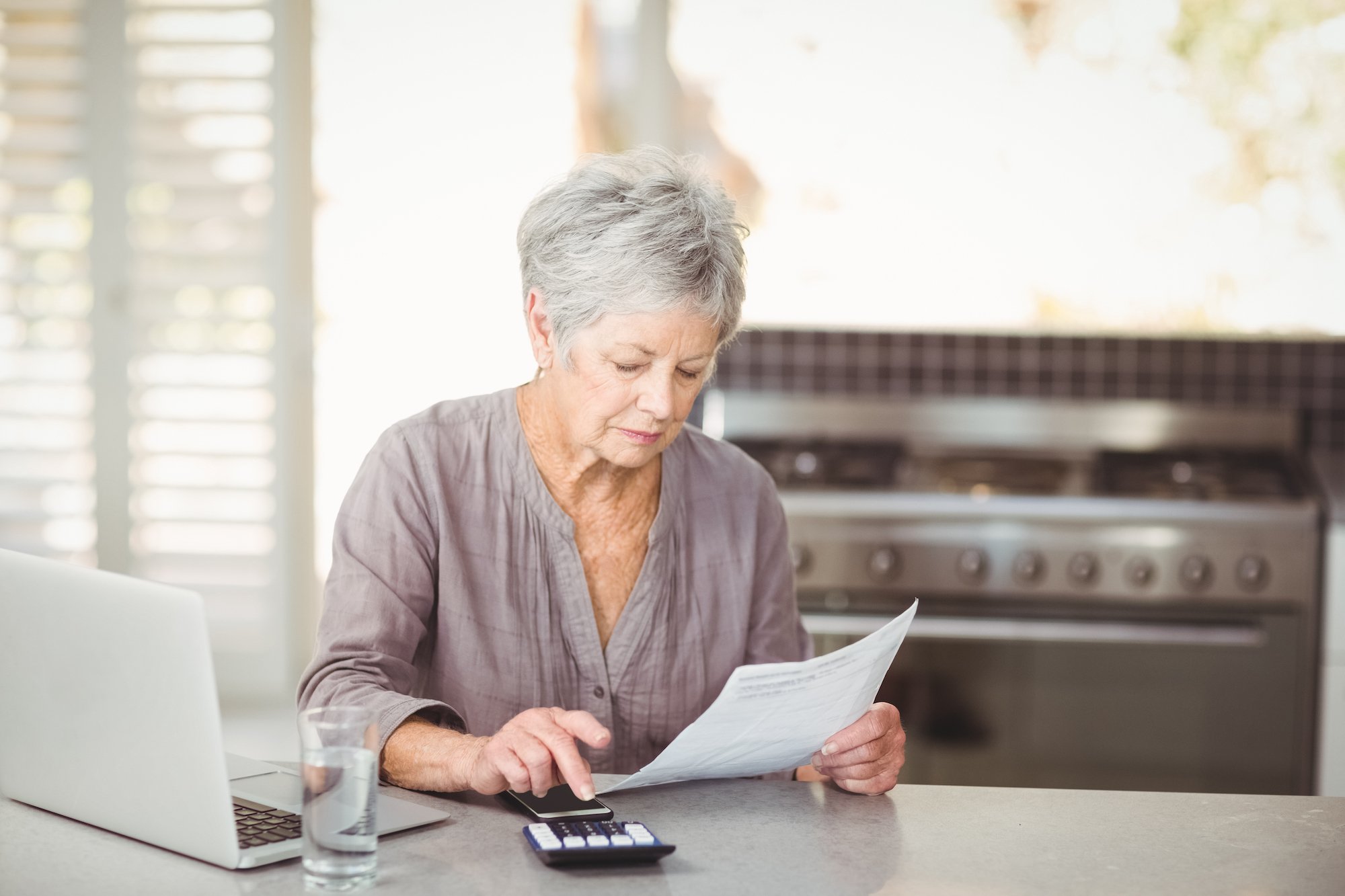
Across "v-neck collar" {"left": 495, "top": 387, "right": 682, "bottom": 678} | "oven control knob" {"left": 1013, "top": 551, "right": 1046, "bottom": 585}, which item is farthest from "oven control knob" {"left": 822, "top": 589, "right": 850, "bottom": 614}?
"v-neck collar" {"left": 495, "top": 387, "right": 682, "bottom": 678}

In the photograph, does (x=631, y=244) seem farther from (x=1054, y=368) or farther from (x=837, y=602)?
(x=1054, y=368)

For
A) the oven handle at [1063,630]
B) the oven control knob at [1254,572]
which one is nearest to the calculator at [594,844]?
the oven handle at [1063,630]

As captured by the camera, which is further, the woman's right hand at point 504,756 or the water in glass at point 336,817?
the woman's right hand at point 504,756

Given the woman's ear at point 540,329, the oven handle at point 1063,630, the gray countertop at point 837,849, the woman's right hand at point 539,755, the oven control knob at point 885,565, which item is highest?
the woman's ear at point 540,329

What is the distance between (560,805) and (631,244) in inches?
23.0

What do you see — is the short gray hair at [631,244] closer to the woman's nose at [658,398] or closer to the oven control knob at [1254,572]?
the woman's nose at [658,398]

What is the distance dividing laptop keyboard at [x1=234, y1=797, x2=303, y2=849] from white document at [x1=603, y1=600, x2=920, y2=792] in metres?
0.29

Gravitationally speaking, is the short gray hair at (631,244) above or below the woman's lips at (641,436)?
above

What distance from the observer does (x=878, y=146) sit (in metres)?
3.12

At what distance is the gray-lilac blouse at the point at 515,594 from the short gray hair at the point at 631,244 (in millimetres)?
199

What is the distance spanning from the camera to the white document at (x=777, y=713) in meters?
1.10

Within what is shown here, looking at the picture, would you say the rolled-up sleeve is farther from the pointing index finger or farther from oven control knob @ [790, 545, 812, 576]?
oven control knob @ [790, 545, 812, 576]

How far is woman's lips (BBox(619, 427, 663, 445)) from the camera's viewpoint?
4.73ft

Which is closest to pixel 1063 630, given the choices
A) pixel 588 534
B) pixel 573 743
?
pixel 588 534
